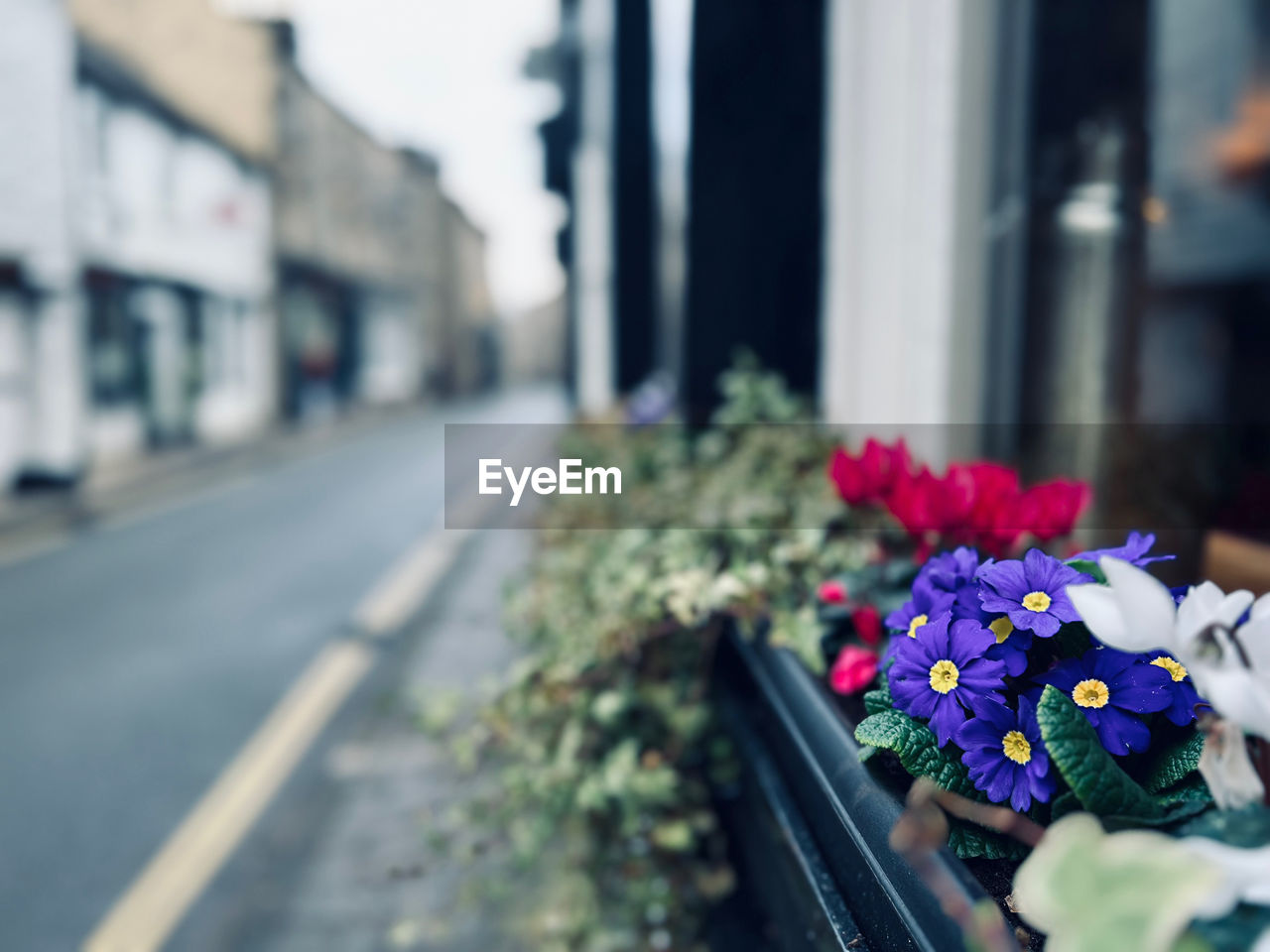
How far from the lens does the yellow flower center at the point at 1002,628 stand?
81 centimetres

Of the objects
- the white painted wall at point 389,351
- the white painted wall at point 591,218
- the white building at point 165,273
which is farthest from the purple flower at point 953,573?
the white painted wall at point 389,351

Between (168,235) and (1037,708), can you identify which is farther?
(168,235)

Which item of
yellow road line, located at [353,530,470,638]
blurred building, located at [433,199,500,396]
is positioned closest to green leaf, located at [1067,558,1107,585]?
yellow road line, located at [353,530,470,638]

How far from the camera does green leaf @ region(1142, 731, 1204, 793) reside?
75 centimetres

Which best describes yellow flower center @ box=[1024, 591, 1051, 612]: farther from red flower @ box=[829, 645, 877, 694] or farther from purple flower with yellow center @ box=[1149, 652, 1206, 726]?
red flower @ box=[829, 645, 877, 694]

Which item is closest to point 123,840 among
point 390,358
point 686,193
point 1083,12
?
point 686,193

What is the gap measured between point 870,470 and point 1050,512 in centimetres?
29

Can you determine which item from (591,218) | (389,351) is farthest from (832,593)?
(389,351)

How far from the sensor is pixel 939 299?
223 centimetres

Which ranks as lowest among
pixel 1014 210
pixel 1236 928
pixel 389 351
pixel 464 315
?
pixel 1236 928

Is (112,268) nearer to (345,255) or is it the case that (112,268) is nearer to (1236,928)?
(345,255)

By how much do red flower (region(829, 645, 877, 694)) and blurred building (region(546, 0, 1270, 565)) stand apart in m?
1.19

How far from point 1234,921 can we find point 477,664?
408 cm

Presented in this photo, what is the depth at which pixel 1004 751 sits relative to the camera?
2.52 ft
